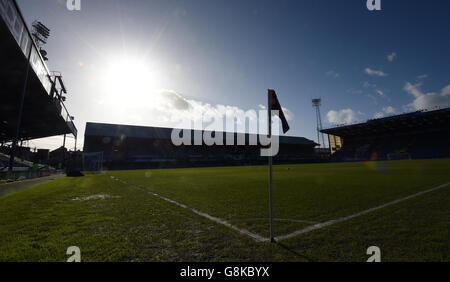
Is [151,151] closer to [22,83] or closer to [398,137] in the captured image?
[22,83]

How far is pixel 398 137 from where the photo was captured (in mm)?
62594

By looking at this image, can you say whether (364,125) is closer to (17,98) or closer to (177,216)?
(177,216)

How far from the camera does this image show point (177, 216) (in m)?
4.79

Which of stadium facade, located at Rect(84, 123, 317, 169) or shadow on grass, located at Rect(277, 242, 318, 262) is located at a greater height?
stadium facade, located at Rect(84, 123, 317, 169)

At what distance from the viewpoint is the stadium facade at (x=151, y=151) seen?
166ft

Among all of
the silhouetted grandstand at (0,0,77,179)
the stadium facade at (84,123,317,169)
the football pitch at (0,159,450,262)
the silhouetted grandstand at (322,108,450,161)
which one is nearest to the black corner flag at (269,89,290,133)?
the football pitch at (0,159,450,262)

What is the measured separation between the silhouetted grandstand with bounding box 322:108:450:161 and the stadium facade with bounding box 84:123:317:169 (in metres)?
14.9

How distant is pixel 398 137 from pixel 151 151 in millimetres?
78831

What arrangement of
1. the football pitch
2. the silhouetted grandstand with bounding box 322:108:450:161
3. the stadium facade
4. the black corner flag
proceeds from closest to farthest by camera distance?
the football pitch → the black corner flag → the stadium facade → the silhouetted grandstand with bounding box 322:108:450:161

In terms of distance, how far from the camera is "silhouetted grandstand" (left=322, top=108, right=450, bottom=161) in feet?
172

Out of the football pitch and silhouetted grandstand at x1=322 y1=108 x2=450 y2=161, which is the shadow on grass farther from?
silhouetted grandstand at x1=322 y1=108 x2=450 y2=161

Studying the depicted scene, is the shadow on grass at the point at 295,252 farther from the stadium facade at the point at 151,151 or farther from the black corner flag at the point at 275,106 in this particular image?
the stadium facade at the point at 151,151

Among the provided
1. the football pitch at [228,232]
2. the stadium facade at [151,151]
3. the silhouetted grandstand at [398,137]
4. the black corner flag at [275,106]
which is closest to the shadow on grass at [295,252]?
the football pitch at [228,232]

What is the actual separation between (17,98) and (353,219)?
28.8 meters
